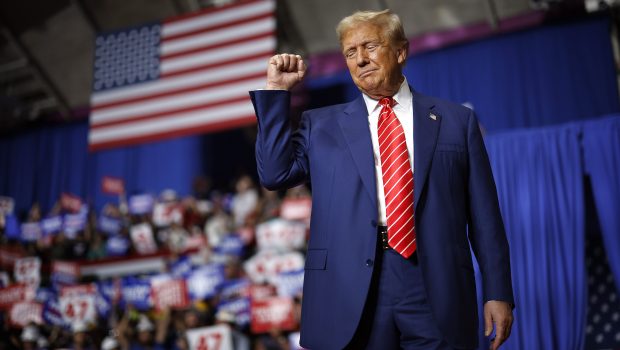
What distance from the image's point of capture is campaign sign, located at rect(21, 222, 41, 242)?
364 inches

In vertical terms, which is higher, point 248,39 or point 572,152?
point 248,39

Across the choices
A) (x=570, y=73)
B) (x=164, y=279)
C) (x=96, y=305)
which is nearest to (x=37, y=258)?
(x=96, y=305)

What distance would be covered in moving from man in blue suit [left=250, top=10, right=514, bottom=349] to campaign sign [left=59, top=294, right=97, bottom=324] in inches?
237

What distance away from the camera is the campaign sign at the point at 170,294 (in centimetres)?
635

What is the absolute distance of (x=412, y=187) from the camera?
4.49ft

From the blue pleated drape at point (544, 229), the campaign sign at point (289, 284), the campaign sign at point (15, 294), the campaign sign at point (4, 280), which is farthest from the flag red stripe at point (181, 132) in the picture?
the blue pleated drape at point (544, 229)

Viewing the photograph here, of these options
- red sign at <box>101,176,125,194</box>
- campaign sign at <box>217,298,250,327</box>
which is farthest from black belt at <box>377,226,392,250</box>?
red sign at <box>101,176,125,194</box>

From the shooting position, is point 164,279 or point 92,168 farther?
point 92,168

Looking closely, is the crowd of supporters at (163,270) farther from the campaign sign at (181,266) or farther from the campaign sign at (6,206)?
the campaign sign at (6,206)

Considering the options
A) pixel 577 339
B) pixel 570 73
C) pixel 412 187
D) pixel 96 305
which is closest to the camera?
pixel 412 187

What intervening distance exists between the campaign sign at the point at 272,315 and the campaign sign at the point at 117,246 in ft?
9.63

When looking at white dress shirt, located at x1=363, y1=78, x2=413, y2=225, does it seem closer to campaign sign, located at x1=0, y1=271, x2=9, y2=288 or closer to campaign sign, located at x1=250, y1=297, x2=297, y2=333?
campaign sign, located at x1=250, y1=297, x2=297, y2=333

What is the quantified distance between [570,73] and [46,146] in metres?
8.25

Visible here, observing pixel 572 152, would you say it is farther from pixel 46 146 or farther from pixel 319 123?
pixel 46 146
